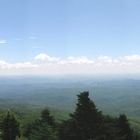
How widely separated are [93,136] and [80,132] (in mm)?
546

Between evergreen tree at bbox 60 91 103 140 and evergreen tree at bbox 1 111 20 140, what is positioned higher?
evergreen tree at bbox 60 91 103 140

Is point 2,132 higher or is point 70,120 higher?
point 70,120

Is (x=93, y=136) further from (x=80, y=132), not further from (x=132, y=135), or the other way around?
(x=132, y=135)

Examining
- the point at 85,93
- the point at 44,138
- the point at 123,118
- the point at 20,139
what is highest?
the point at 85,93

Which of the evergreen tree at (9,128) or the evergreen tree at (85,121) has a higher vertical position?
the evergreen tree at (85,121)

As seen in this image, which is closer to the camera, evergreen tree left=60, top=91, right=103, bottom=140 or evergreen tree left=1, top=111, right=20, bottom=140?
evergreen tree left=60, top=91, right=103, bottom=140

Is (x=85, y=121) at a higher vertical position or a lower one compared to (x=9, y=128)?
higher

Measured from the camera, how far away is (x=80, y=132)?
46.4 ft

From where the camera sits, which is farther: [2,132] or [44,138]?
[2,132]

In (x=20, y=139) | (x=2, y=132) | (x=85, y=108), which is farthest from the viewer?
(x=20, y=139)

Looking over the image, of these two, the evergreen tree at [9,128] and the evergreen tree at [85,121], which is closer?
the evergreen tree at [85,121]

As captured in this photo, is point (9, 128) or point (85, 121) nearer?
point (85, 121)

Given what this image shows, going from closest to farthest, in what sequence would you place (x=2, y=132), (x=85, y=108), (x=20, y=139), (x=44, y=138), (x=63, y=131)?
→ (x=85, y=108)
(x=63, y=131)
(x=44, y=138)
(x=2, y=132)
(x=20, y=139)

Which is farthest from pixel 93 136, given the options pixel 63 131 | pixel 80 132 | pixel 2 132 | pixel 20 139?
pixel 20 139
